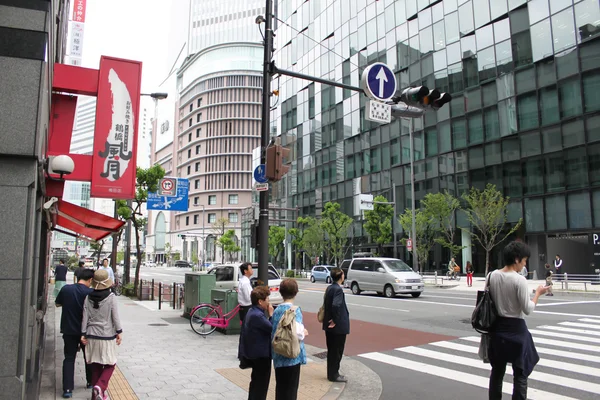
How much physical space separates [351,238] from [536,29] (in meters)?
25.9

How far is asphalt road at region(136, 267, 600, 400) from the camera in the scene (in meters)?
6.81

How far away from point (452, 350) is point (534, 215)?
25.8 m

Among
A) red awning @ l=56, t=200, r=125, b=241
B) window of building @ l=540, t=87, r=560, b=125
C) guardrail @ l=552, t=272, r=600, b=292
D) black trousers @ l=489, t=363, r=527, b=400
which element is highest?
window of building @ l=540, t=87, r=560, b=125

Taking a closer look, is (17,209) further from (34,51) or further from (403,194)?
(403,194)

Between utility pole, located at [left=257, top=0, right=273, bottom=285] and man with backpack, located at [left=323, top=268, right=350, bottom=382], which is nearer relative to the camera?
man with backpack, located at [left=323, top=268, right=350, bottom=382]

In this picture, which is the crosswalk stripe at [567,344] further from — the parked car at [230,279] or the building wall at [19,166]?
the building wall at [19,166]

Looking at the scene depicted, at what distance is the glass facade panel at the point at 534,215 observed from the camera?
103 ft

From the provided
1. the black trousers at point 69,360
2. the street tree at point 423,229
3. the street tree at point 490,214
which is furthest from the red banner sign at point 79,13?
the street tree at point 423,229

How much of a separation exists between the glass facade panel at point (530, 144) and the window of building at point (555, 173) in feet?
3.09

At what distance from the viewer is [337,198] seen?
51.2 metres

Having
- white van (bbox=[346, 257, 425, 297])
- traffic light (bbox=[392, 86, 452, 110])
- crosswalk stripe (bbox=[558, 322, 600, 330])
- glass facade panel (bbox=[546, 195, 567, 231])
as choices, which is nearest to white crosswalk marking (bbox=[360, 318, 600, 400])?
crosswalk stripe (bbox=[558, 322, 600, 330])

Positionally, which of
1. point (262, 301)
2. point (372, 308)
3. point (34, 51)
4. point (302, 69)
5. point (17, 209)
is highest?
point (302, 69)

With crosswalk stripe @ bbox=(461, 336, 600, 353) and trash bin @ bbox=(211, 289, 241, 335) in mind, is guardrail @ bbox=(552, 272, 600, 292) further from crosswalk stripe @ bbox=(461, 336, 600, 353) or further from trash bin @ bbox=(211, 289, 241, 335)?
trash bin @ bbox=(211, 289, 241, 335)

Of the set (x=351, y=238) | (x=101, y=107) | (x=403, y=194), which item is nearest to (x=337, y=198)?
(x=351, y=238)
